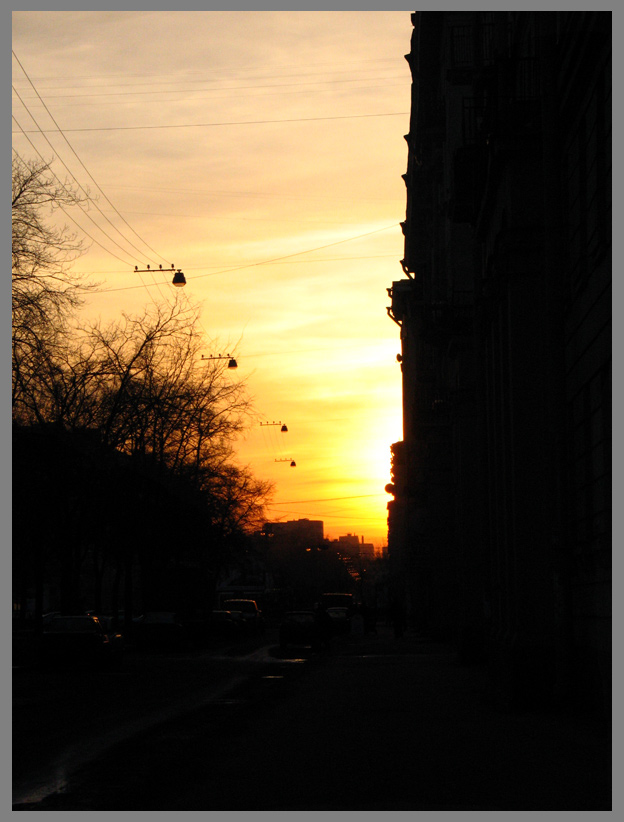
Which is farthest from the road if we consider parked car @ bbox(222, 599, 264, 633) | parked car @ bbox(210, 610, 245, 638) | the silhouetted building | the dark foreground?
parked car @ bbox(222, 599, 264, 633)

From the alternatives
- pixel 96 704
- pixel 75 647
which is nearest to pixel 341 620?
pixel 75 647

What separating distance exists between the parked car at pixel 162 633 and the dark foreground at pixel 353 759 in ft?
78.7

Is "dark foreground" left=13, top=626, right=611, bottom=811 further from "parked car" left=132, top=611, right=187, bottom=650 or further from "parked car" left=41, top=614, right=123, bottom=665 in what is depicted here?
"parked car" left=132, top=611, right=187, bottom=650

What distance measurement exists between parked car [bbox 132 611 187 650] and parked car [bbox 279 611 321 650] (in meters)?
3.91

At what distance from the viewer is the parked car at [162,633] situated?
145ft

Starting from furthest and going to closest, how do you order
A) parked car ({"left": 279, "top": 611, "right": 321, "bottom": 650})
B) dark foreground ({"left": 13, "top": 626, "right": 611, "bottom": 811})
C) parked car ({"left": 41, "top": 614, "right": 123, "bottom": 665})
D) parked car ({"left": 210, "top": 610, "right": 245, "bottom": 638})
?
parked car ({"left": 210, "top": 610, "right": 245, "bottom": 638})
parked car ({"left": 279, "top": 611, "right": 321, "bottom": 650})
parked car ({"left": 41, "top": 614, "right": 123, "bottom": 665})
dark foreground ({"left": 13, "top": 626, "right": 611, "bottom": 811})

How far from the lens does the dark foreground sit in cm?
921

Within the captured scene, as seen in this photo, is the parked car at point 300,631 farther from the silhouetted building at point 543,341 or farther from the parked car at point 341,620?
the parked car at point 341,620

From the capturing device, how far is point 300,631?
141 feet

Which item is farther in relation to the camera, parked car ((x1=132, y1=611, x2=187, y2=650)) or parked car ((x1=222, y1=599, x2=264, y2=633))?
parked car ((x1=222, y1=599, x2=264, y2=633))

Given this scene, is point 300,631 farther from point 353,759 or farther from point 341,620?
point 353,759

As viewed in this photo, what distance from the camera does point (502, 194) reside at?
68.5 ft

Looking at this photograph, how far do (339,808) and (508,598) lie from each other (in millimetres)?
13384

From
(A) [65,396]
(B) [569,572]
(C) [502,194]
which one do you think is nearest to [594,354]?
(B) [569,572]
